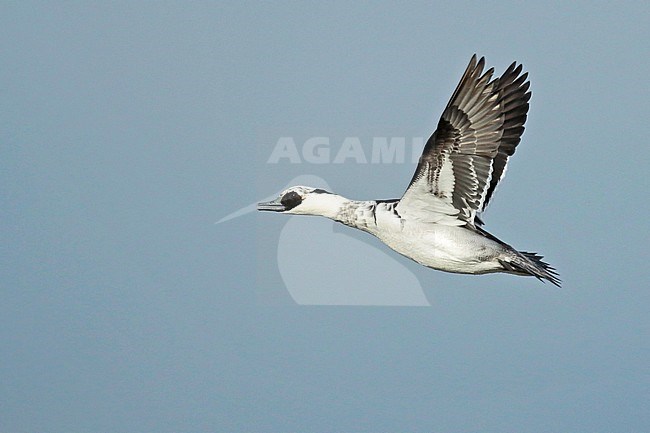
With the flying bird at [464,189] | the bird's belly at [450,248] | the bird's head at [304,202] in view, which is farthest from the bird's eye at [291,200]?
the bird's belly at [450,248]

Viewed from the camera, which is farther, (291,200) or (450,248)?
(291,200)

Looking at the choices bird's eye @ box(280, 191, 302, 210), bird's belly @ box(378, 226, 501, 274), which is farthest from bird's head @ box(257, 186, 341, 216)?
bird's belly @ box(378, 226, 501, 274)

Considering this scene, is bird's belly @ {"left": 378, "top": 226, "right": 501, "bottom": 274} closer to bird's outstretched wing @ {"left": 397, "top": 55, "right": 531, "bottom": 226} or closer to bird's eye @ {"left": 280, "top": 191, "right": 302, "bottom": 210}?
bird's outstretched wing @ {"left": 397, "top": 55, "right": 531, "bottom": 226}

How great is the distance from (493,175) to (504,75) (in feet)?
2.93

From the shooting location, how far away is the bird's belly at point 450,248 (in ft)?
37.5

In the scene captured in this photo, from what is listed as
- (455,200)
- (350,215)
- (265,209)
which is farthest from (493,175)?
(265,209)

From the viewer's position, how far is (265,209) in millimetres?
12656

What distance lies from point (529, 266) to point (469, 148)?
45.2 inches

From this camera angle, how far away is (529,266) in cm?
1120

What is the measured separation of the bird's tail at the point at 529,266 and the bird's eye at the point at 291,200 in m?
2.16

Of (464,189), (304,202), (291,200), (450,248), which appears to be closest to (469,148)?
(464,189)

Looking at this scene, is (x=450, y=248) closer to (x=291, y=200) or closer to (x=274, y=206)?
(x=291, y=200)

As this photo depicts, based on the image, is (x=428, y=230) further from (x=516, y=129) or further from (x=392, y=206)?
(x=516, y=129)

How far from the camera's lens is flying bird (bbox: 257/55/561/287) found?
11195 mm
